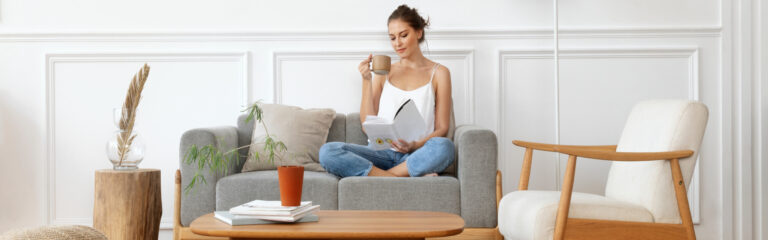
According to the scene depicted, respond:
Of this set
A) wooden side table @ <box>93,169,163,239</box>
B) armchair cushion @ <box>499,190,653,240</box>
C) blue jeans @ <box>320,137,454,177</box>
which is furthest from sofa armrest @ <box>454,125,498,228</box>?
wooden side table @ <box>93,169,163,239</box>

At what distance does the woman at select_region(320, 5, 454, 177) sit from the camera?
2725 millimetres

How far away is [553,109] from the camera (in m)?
3.47

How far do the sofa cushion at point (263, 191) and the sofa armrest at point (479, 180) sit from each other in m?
0.52

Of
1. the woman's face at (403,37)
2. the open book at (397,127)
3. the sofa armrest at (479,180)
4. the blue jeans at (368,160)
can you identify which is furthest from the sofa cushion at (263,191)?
the woman's face at (403,37)

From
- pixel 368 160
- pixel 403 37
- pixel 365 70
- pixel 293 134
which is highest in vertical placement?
pixel 403 37

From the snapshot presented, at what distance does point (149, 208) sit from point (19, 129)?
1.63 metres

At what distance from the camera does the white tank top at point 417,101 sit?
3.09 m

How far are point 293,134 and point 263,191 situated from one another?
0.47 meters

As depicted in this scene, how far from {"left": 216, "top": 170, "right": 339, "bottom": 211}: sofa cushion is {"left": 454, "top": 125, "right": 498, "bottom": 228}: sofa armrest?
52cm

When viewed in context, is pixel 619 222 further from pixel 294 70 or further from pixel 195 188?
pixel 294 70

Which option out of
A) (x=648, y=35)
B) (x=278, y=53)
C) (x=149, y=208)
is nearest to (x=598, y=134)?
(x=648, y=35)

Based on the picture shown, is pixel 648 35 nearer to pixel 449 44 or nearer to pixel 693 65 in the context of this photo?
pixel 693 65

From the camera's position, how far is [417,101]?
3.11 meters

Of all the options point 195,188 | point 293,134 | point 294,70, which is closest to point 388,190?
point 293,134
